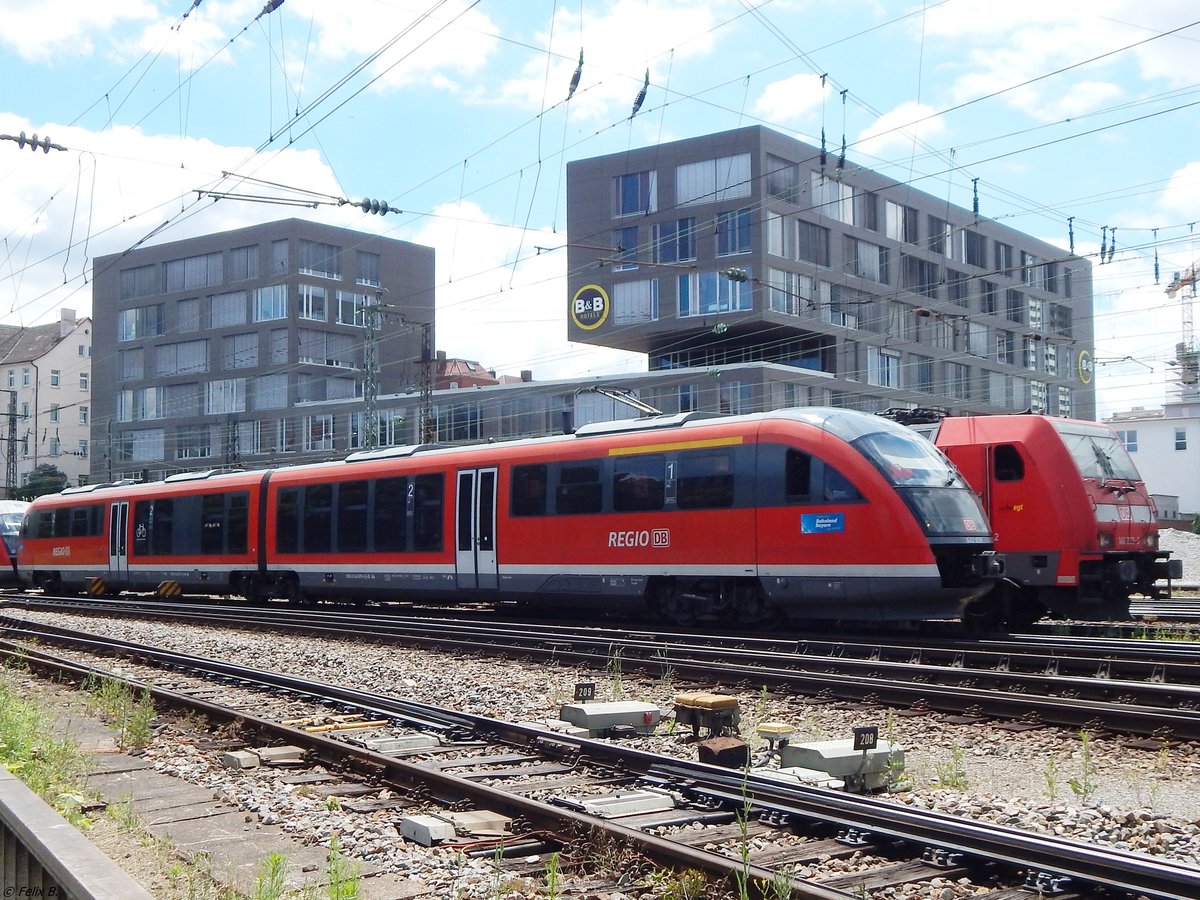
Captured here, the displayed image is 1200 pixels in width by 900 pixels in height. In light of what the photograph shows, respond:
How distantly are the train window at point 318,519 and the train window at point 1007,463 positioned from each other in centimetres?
1208

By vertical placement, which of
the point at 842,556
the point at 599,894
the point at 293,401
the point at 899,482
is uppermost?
the point at 293,401

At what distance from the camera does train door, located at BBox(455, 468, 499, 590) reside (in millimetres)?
19094

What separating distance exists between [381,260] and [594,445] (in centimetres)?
6705

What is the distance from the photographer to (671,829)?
5.85 meters

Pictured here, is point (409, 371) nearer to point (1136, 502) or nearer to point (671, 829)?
point (1136, 502)

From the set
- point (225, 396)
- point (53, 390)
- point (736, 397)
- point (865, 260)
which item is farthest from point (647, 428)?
point (53, 390)

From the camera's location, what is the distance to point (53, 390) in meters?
95.2

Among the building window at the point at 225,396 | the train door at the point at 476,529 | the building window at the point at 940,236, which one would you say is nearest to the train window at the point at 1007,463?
the train door at the point at 476,529

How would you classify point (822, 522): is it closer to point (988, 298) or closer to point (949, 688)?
point (949, 688)

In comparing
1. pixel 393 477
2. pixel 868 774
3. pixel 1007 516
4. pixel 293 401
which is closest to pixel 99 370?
pixel 293 401

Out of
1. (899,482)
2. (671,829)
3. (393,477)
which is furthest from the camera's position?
(393,477)

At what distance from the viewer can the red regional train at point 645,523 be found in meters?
14.1

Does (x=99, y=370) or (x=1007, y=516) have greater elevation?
(x=99, y=370)

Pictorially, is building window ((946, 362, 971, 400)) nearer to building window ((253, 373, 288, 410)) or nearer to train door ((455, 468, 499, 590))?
building window ((253, 373, 288, 410))
